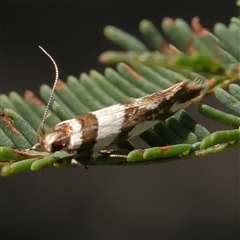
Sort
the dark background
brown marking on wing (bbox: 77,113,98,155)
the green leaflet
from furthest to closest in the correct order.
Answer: the dark background → brown marking on wing (bbox: 77,113,98,155) → the green leaflet

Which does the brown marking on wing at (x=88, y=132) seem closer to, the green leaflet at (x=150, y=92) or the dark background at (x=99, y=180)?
the green leaflet at (x=150, y=92)

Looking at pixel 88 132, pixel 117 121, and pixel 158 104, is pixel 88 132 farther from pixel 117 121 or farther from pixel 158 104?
pixel 158 104

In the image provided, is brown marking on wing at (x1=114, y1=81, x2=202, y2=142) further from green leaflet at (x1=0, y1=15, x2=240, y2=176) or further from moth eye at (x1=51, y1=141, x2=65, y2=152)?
moth eye at (x1=51, y1=141, x2=65, y2=152)

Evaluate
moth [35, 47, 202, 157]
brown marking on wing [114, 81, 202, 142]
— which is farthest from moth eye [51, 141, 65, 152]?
brown marking on wing [114, 81, 202, 142]

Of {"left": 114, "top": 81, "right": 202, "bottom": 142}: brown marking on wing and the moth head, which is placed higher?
the moth head

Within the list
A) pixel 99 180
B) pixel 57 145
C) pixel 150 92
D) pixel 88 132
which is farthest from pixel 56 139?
pixel 99 180

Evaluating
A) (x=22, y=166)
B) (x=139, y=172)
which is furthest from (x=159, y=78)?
(x=139, y=172)

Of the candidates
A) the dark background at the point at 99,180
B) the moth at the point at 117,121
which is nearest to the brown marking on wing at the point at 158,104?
the moth at the point at 117,121

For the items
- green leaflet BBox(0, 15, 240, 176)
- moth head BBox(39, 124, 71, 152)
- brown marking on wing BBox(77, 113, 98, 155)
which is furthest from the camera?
brown marking on wing BBox(77, 113, 98, 155)
